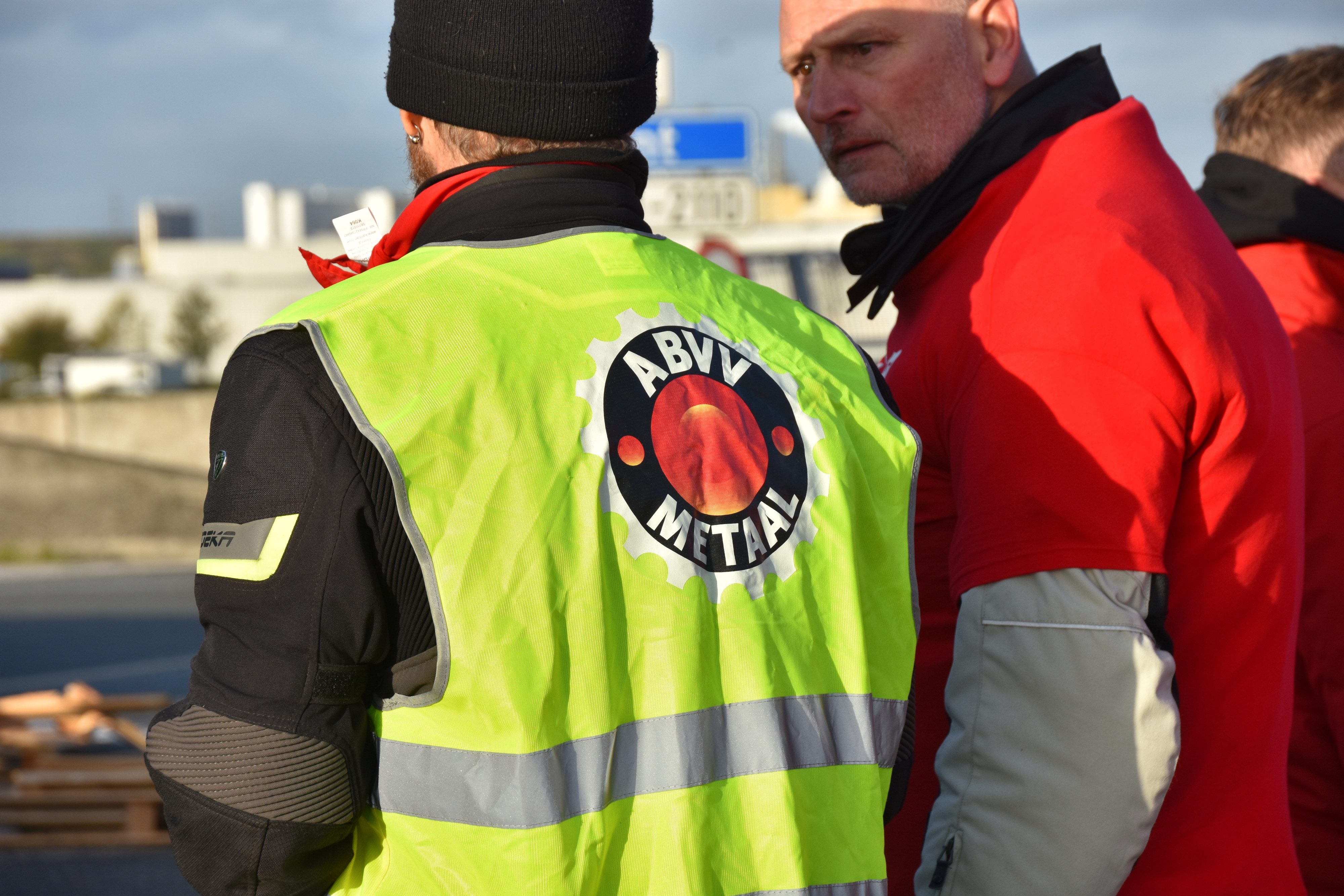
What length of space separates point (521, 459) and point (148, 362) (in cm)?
5238

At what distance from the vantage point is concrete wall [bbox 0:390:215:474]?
91.6ft

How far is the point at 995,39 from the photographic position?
6.83 ft

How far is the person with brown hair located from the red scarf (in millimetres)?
1534

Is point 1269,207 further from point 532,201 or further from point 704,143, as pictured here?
point 704,143

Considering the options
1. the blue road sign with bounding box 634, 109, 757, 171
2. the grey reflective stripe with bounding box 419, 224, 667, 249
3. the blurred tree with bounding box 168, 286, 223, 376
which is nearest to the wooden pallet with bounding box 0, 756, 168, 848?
the blue road sign with bounding box 634, 109, 757, 171

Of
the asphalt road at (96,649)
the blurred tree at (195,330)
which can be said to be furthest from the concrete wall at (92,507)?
the blurred tree at (195,330)

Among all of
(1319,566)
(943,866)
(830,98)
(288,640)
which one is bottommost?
(943,866)

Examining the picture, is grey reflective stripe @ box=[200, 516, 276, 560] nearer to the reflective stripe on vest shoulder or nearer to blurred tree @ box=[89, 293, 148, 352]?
the reflective stripe on vest shoulder

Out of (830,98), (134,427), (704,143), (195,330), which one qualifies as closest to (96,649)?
(704,143)

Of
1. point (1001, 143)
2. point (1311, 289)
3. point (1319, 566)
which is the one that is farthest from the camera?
point (1311, 289)

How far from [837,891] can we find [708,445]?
0.54 meters

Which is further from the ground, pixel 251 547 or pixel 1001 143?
pixel 1001 143

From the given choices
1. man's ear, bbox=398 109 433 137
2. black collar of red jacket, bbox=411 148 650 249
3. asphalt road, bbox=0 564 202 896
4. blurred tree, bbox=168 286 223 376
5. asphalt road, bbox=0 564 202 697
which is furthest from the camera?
blurred tree, bbox=168 286 223 376

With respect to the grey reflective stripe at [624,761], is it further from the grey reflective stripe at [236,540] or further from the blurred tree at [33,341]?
the blurred tree at [33,341]
